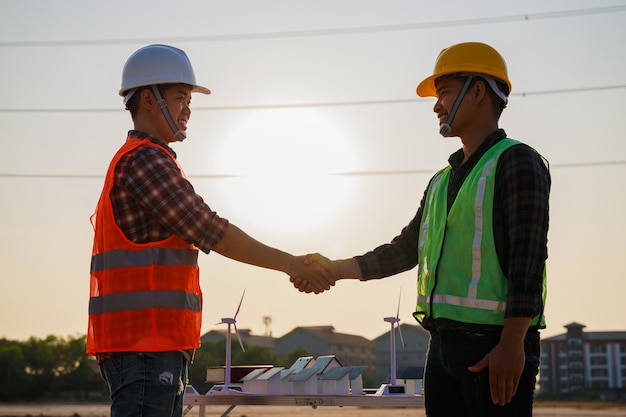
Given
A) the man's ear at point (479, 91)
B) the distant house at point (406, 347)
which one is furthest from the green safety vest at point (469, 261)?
the distant house at point (406, 347)

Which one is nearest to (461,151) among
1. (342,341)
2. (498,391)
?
(498,391)

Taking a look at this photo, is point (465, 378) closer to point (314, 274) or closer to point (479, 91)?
point (479, 91)

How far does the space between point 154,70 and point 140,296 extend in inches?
56.6

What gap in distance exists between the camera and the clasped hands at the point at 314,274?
7.16m

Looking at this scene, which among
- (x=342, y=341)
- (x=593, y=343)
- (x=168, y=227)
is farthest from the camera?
(x=593, y=343)

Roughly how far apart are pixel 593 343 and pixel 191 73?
359 ft

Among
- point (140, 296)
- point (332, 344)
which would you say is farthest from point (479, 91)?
point (332, 344)

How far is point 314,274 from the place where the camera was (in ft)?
23.8

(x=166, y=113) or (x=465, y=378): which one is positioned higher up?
(x=166, y=113)

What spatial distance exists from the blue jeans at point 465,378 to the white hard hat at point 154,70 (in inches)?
83.7

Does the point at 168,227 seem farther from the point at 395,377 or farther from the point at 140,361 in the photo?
the point at 395,377

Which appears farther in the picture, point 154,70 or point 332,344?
point 332,344

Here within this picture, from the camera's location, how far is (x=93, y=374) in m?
85.2

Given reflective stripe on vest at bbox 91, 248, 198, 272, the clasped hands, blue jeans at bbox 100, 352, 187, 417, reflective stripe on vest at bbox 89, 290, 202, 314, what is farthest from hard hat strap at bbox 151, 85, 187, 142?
the clasped hands
